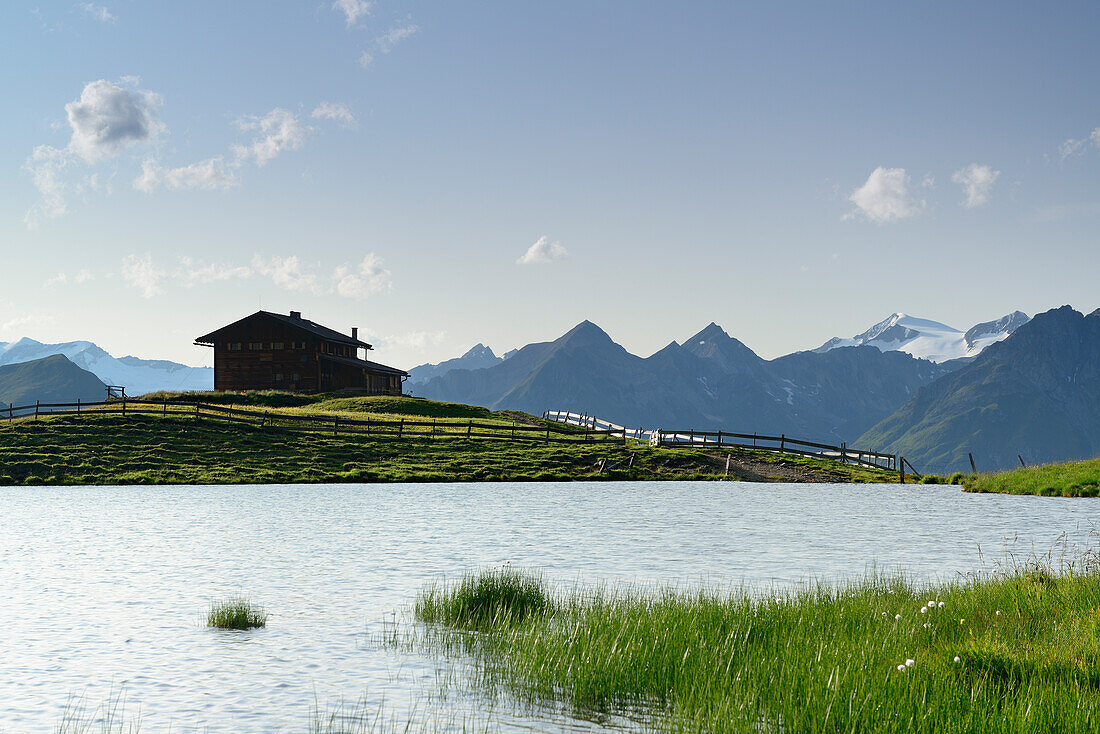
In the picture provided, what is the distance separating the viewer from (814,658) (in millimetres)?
9727

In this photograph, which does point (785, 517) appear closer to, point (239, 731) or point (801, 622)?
point (801, 622)

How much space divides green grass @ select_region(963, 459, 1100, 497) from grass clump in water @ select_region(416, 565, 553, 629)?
4046 cm

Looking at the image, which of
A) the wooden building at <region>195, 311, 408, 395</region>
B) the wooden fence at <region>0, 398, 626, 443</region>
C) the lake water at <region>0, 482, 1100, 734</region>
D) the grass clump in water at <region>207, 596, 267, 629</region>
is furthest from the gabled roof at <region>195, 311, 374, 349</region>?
the grass clump in water at <region>207, 596, 267, 629</region>

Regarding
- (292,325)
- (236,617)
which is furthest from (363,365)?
(236,617)

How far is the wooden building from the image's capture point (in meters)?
101

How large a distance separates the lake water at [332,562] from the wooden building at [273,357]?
179 ft

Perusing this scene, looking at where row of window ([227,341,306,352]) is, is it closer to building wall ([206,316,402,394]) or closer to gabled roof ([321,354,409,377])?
building wall ([206,316,402,394])

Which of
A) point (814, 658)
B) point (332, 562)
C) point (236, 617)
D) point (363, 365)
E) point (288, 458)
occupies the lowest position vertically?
point (332, 562)

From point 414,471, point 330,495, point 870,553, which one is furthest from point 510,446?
point 870,553

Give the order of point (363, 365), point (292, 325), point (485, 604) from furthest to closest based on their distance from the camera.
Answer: point (363, 365) < point (292, 325) < point (485, 604)

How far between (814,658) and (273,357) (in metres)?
Answer: 98.9

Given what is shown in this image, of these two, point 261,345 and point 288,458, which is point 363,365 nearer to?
point 261,345

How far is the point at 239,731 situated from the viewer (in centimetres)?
868

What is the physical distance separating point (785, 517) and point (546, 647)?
2538 cm
